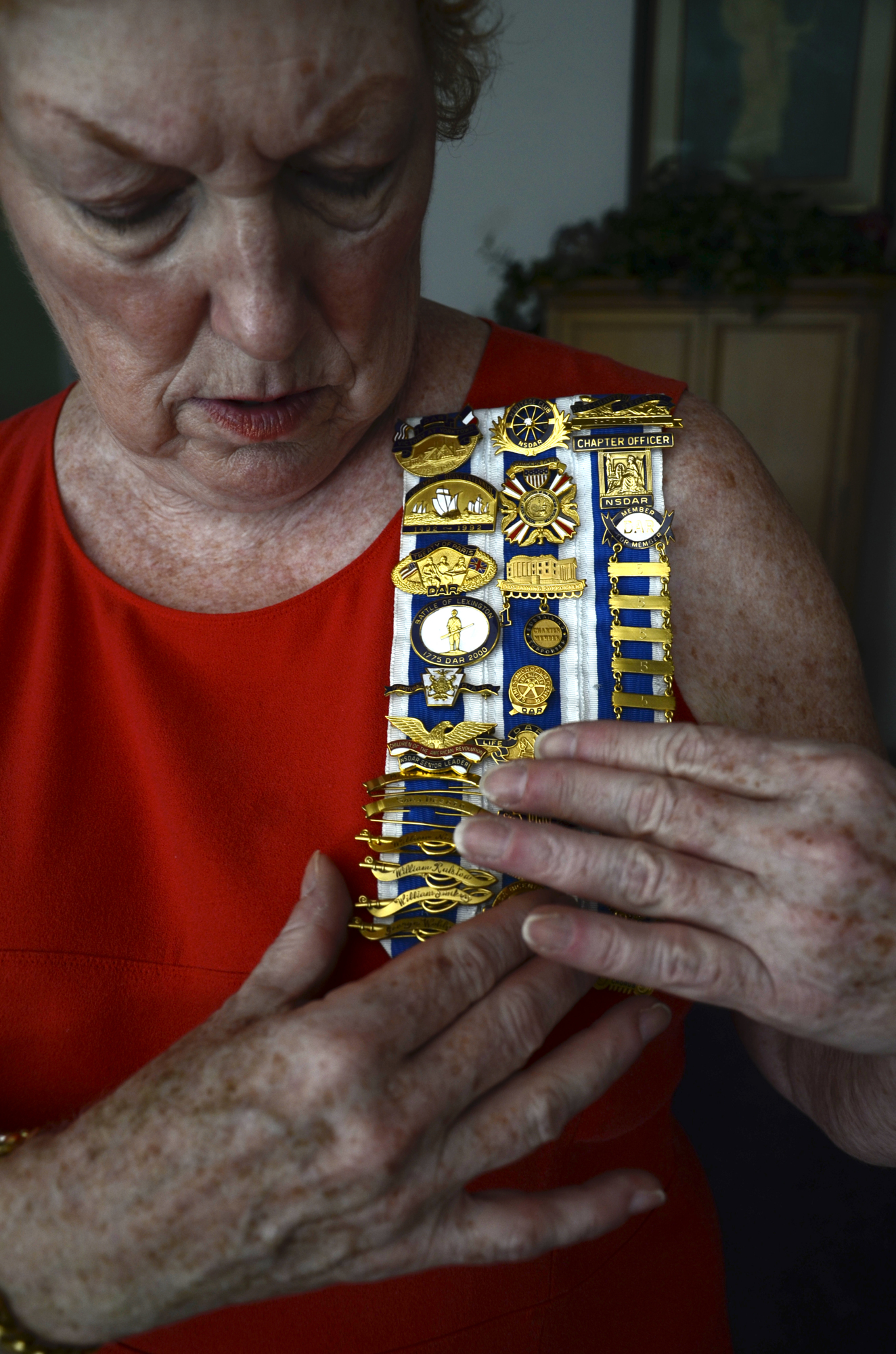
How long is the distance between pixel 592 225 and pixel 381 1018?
13.0 ft

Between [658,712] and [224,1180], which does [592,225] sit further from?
[224,1180]

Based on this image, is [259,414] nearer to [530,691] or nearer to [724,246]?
[530,691]

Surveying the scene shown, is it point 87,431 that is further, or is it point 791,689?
point 87,431

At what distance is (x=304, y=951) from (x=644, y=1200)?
0.33m

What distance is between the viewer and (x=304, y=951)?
0.72 metres

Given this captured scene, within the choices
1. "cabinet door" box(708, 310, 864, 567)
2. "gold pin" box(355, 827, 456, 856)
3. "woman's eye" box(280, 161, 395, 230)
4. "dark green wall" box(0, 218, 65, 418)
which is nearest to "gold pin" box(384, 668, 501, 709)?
"gold pin" box(355, 827, 456, 856)

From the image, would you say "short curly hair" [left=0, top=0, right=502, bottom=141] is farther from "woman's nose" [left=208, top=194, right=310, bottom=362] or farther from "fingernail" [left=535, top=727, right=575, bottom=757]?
"fingernail" [left=535, top=727, right=575, bottom=757]

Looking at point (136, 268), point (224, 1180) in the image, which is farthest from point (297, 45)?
point (224, 1180)

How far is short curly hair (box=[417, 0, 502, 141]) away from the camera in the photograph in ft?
2.48

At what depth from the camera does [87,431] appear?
997 millimetres

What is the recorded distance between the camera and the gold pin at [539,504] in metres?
0.84

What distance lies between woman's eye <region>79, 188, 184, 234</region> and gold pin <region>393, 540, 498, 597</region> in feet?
1.08

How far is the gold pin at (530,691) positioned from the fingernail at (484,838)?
0.57 feet

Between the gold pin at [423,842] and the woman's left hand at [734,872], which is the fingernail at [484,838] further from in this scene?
the gold pin at [423,842]
